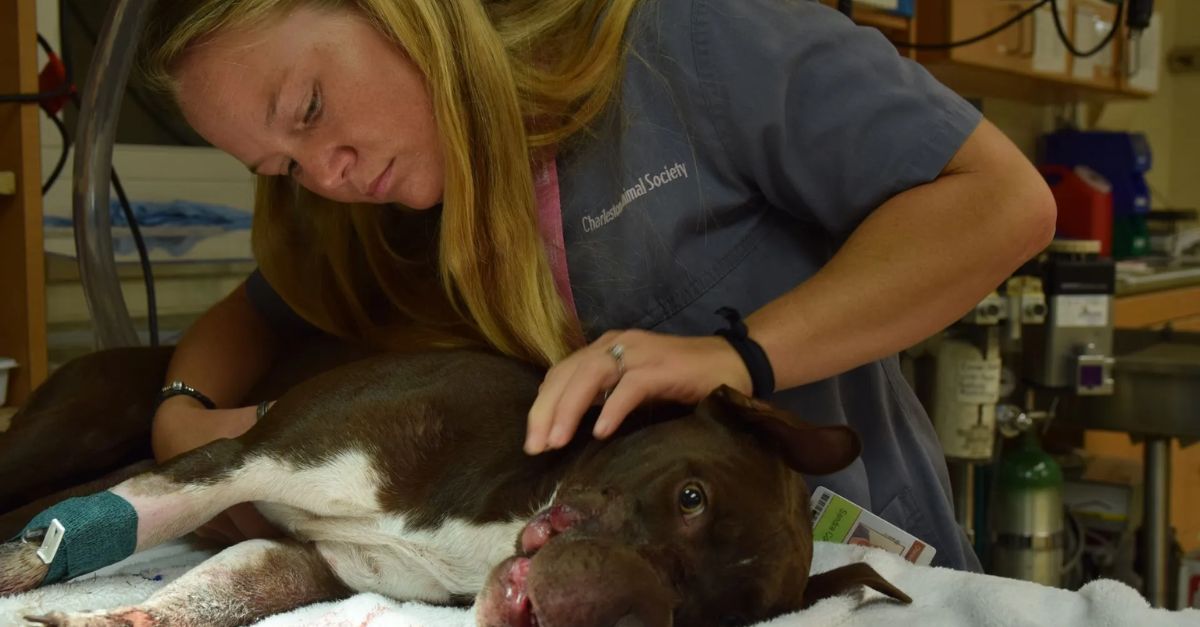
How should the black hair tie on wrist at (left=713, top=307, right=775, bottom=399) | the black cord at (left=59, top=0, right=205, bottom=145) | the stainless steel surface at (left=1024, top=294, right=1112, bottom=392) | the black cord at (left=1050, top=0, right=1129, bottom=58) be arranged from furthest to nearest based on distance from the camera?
1. the black cord at (left=1050, top=0, right=1129, bottom=58)
2. the stainless steel surface at (left=1024, top=294, right=1112, bottom=392)
3. the black cord at (left=59, top=0, right=205, bottom=145)
4. the black hair tie on wrist at (left=713, top=307, right=775, bottom=399)

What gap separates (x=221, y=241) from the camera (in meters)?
2.70

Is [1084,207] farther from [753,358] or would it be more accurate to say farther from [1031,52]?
[753,358]

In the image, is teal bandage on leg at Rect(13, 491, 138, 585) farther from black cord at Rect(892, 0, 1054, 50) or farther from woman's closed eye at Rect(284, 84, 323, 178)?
black cord at Rect(892, 0, 1054, 50)

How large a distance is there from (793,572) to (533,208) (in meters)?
0.52

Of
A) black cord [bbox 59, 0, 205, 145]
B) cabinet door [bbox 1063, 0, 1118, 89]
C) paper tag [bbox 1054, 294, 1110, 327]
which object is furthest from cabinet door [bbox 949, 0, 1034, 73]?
black cord [bbox 59, 0, 205, 145]

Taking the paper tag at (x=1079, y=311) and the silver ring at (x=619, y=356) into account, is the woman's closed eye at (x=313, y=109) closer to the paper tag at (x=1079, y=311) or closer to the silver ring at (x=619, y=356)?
the silver ring at (x=619, y=356)

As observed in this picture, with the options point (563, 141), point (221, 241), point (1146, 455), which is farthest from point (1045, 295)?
point (221, 241)

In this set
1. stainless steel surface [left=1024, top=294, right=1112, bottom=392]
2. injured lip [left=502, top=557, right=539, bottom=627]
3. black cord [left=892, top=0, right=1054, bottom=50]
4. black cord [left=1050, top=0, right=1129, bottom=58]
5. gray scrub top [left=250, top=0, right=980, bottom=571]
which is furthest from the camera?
black cord [left=1050, top=0, right=1129, bottom=58]

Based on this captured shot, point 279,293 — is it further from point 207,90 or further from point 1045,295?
point 1045,295

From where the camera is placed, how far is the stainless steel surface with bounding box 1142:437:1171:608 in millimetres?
2791

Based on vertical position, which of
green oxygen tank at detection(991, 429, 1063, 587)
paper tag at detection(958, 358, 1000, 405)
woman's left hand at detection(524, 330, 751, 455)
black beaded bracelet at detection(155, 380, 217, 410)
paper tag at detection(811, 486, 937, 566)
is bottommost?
green oxygen tank at detection(991, 429, 1063, 587)

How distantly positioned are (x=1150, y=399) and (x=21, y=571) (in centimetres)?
252

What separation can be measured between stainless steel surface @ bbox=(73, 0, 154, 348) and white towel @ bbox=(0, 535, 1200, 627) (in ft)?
2.18

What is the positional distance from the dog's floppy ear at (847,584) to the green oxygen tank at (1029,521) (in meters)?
1.81
